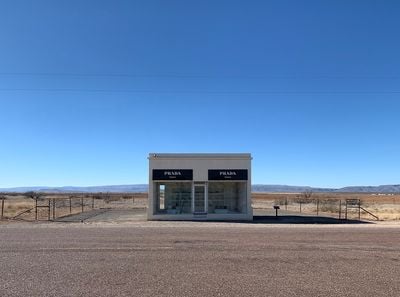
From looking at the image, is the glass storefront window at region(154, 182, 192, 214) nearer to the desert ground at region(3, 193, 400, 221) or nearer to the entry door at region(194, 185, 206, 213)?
the entry door at region(194, 185, 206, 213)

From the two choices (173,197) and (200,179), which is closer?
(200,179)

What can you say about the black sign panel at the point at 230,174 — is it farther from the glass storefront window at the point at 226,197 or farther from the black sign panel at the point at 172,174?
the black sign panel at the point at 172,174

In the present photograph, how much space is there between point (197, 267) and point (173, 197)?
84.2 feet

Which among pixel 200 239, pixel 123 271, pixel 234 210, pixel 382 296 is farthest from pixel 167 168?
pixel 382 296

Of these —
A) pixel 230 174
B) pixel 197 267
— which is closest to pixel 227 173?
pixel 230 174

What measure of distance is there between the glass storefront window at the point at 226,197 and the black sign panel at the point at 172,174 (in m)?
2.02

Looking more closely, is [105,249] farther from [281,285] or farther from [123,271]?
[281,285]

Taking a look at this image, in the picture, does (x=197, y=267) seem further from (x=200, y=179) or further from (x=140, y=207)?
(x=140, y=207)

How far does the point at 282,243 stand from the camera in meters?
18.7

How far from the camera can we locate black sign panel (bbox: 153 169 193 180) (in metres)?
36.7

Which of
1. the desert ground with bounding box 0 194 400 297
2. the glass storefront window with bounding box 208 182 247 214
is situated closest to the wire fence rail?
the glass storefront window with bounding box 208 182 247 214

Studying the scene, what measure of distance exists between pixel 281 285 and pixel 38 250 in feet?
28.1

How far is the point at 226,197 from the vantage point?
126ft

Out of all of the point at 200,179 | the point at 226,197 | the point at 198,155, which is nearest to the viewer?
the point at 198,155
